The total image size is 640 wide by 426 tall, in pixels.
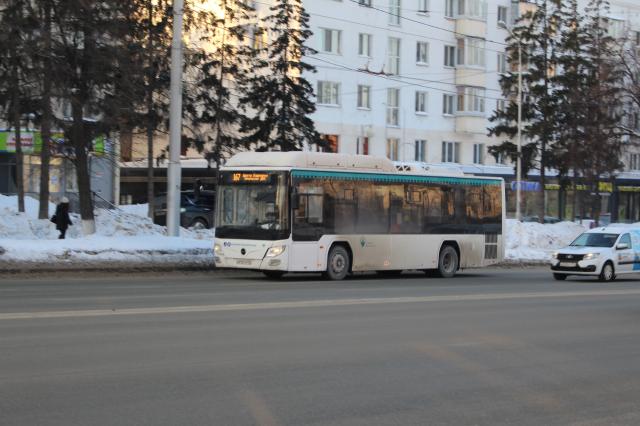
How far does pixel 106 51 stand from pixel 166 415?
68.4 ft

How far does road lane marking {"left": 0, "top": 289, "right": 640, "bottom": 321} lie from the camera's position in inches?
533

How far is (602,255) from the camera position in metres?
26.6

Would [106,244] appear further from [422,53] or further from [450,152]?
[450,152]

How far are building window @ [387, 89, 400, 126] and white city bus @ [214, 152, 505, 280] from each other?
115 ft

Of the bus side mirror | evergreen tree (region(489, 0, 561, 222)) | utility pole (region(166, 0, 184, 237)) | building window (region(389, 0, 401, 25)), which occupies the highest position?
building window (region(389, 0, 401, 25))

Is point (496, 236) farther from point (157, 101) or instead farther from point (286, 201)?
point (157, 101)

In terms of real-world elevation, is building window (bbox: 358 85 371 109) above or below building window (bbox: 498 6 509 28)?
below

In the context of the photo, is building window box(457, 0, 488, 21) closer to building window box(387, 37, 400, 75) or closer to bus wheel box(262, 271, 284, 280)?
building window box(387, 37, 400, 75)

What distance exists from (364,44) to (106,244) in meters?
37.4

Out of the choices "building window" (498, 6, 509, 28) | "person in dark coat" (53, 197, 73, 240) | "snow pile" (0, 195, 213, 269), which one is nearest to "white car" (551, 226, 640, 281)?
"snow pile" (0, 195, 213, 269)

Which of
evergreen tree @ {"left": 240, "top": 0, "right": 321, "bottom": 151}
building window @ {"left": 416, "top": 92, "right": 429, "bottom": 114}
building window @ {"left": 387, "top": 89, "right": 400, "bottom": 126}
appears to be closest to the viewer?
evergreen tree @ {"left": 240, "top": 0, "right": 321, "bottom": 151}

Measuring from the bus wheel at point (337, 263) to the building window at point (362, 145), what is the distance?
1451 inches

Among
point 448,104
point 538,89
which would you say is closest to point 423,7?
point 448,104

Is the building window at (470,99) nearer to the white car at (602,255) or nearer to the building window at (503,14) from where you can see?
the building window at (503,14)
